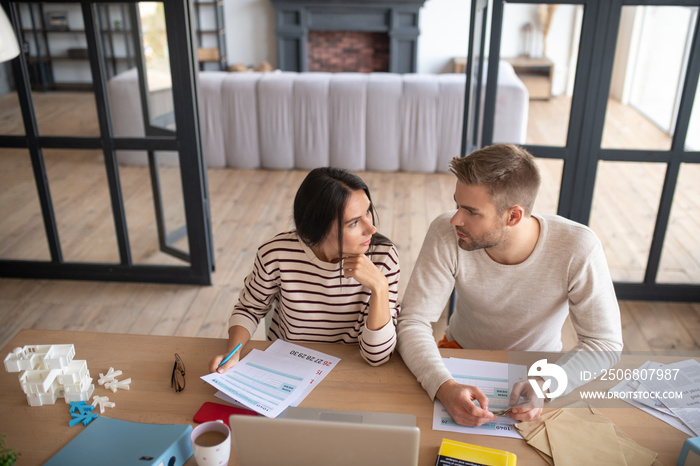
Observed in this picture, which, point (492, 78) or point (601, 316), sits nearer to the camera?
point (601, 316)

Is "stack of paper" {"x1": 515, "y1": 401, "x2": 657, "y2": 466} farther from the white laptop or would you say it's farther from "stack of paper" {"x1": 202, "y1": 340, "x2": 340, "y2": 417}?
"stack of paper" {"x1": 202, "y1": 340, "x2": 340, "y2": 417}

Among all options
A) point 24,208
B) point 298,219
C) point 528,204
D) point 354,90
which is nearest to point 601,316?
point 528,204

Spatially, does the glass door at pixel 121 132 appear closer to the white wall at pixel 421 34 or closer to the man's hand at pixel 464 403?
the man's hand at pixel 464 403

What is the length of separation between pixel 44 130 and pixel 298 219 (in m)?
1.88

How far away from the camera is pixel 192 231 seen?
2975 millimetres

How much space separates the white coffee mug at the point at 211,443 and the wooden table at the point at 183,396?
47 millimetres

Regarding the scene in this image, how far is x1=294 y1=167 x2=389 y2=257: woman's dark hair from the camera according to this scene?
4.82ft

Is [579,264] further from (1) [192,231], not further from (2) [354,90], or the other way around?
(2) [354,90]

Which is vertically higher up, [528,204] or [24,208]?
[528,204]

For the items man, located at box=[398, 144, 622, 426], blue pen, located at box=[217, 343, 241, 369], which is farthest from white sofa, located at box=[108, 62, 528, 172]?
blue pen, located at box=[217, 343, 241, 369]

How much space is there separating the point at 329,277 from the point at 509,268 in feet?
1.52

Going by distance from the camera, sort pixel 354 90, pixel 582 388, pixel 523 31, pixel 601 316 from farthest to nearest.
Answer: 1. pixel 523 31
2. pixel 354 90
3. pixel 601 316
4. pixel 582 388

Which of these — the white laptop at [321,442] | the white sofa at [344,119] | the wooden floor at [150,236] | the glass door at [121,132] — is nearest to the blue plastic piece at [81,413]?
the white laptop at [321,442]

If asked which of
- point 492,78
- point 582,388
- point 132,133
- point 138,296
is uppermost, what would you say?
point 492,78
